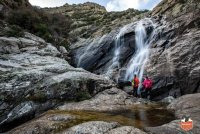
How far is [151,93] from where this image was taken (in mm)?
31344

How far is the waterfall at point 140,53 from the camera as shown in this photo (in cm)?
3453

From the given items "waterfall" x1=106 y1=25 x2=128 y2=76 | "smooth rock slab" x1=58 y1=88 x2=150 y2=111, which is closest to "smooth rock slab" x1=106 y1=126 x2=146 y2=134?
"smooth rock slab" x1=58 y1=88 x2=150 y2=111

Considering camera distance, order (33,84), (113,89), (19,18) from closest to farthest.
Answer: (33,84) → (113,89) → (19,18)

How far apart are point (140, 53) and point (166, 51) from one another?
4280mm

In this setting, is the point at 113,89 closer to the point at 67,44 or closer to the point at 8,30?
the point at 8,30

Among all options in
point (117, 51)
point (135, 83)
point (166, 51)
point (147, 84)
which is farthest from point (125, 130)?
point (117, 51)

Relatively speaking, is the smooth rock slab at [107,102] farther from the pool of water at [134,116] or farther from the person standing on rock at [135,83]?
the person standing on rock at [135,83]

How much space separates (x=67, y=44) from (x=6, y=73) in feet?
78.3

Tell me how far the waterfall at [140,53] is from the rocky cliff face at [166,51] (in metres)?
0.62

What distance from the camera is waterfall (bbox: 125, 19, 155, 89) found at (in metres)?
34.5

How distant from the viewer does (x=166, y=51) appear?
33312 millimetres

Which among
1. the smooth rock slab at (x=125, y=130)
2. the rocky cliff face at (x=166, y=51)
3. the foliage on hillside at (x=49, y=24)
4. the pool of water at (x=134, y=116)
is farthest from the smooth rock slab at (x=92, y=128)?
the foliage on hillside at (x=49, y=24)

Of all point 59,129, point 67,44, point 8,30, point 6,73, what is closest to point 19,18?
point 8,30

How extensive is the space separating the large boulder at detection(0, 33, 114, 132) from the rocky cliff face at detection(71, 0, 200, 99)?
19.8ft
